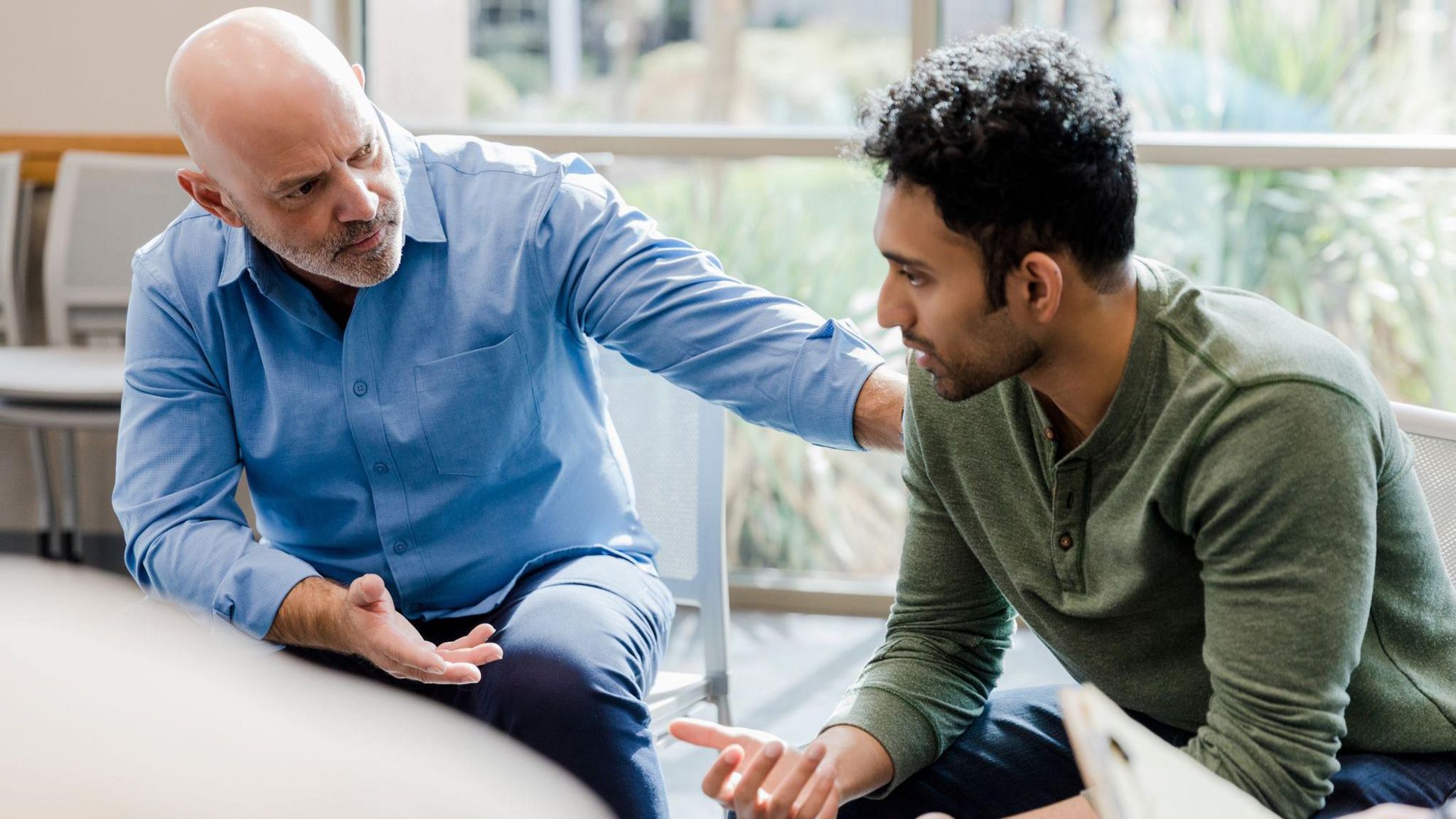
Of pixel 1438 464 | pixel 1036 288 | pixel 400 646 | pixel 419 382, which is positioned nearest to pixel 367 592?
pixel 400 646

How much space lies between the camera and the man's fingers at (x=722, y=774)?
47.4 inches

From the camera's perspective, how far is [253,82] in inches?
62.4

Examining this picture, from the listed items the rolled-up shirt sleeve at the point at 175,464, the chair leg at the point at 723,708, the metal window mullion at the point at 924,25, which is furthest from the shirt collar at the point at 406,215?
the metal window mullion at the point at 924,25

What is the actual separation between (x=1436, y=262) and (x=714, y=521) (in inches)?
75.8

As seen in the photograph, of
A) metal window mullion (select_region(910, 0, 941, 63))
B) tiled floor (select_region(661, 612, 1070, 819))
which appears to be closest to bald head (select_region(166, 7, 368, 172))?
tiled floor (select_region(661, 612, 1070, 819))

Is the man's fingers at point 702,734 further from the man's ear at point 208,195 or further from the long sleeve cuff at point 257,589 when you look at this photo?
the man's ear at point 208,195

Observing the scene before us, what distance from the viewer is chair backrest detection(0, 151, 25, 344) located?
339cm

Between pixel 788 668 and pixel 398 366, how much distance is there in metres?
1.48

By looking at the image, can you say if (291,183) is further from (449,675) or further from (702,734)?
(702,734)

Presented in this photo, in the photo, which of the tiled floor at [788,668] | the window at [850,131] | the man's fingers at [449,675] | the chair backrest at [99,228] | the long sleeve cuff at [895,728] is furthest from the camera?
the chair backrest at [99,228]

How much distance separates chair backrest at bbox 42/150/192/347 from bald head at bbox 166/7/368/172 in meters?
1.88

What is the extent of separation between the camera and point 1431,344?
2.91m

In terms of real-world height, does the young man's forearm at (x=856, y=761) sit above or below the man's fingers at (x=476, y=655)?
below

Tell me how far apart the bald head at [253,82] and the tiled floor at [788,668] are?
4.40 ft
